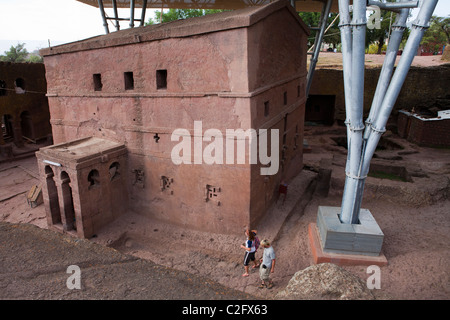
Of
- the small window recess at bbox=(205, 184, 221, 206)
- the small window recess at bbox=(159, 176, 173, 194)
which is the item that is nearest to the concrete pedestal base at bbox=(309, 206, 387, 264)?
the small window recess at bbox=(205, 184, 221, 206)

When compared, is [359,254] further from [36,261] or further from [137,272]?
[36,261]

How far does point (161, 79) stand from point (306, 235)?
238 inches

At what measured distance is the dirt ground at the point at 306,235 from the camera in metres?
6.36

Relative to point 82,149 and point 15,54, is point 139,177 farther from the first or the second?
point 15,54

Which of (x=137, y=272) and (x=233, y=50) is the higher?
(x=233, y=50)

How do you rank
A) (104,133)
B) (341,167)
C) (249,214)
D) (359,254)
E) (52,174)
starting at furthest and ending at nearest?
(341,167) → (104,133) → (52,174) → (249,214) → (359,254)

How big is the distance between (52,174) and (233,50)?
22.4 feet

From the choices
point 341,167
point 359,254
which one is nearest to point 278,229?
point 359,254

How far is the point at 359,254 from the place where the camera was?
6664 millimetres

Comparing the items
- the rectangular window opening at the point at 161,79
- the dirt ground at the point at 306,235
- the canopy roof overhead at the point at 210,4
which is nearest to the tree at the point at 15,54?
the canopy roof overhead at the point at 210,4

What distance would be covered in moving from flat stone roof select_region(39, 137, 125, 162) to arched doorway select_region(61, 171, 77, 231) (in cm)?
65

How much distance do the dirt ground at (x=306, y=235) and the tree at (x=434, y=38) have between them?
103 feet

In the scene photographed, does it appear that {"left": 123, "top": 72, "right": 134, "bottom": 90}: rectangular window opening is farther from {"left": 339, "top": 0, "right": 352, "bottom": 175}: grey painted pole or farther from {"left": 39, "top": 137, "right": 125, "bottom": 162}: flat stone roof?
{"left": 339, "top": 0, "right": 352, "bottom": 175}: grey painted pole

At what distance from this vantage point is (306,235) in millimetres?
8352
